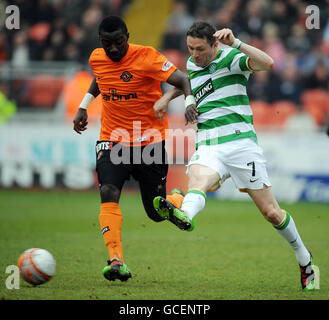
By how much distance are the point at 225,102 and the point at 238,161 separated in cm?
58

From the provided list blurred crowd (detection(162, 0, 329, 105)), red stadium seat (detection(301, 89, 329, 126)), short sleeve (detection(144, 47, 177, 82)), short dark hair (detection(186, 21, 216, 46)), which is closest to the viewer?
short dark hair (detection(186, 21, 216, 46))

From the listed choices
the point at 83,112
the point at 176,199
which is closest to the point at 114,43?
the point at 83,112

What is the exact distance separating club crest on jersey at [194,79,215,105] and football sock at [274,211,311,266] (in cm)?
137

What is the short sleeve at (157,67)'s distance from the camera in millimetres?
6461

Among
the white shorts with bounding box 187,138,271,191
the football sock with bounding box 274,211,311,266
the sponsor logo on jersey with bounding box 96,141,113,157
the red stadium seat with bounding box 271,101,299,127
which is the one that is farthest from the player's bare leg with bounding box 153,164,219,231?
the red stadium seat with bounding box 271,101,299,127

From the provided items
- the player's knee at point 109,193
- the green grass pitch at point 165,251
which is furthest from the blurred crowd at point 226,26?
the player's knee at point 109,193

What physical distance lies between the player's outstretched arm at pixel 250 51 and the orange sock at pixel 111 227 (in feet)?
6.08

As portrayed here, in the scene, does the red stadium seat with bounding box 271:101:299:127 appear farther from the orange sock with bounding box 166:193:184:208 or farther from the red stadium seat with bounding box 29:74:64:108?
the orange sock with bounding box 166:193:184:208

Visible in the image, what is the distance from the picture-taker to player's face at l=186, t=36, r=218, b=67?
6094mm

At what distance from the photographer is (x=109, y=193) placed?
6.30 metres

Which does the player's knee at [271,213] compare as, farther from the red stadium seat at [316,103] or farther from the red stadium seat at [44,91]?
the red stadium seat at [44,91]

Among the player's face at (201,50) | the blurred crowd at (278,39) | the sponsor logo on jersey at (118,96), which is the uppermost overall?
the blurred crowd at (278,39)

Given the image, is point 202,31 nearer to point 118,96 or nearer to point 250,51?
point 250,51

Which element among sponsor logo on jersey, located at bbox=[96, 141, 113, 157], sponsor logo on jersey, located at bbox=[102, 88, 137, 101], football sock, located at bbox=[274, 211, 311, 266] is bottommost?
football sock, located at bbox=[274, 211, 311, 266]
